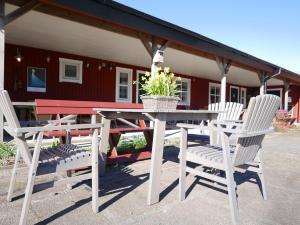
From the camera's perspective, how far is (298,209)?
2289mm

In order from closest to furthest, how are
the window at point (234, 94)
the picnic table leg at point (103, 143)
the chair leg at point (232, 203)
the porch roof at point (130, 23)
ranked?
the chair leg at point (232, 203), the picnic table leg at point (103, 143), the porch roof at point (130, 23), the window at point (234, 94)

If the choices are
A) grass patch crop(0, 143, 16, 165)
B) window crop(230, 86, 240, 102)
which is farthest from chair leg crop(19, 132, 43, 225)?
window crop(230, 86, 240, 102)

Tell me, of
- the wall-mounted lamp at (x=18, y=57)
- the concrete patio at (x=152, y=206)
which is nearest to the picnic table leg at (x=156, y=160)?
the concrete patio at (x=152, y=206)

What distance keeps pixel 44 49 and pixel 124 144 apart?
4.46 meters

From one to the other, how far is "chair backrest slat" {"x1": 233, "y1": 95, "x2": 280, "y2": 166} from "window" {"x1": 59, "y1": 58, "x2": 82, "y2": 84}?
A: 6835 mm

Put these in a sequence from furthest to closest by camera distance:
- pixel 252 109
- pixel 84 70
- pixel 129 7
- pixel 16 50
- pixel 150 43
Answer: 1. pixel 84 70
2. pixel 16 50
3. pixel 150 43
4. pixel 129 7
5. pixel 252 109

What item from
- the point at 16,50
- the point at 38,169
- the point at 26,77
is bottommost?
the point at 38,169

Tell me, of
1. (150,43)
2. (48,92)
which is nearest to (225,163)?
(150,43)

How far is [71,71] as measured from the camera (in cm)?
829

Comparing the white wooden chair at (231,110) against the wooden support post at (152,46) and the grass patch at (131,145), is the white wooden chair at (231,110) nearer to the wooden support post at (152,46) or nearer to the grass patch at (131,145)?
the grass patch at (131,145)

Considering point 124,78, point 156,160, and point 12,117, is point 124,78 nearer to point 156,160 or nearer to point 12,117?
point 156,160

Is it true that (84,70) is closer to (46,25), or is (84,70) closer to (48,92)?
(48,92)

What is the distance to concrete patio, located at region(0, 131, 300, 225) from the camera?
2.00 meters

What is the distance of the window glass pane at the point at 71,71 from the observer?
818 centimetres
